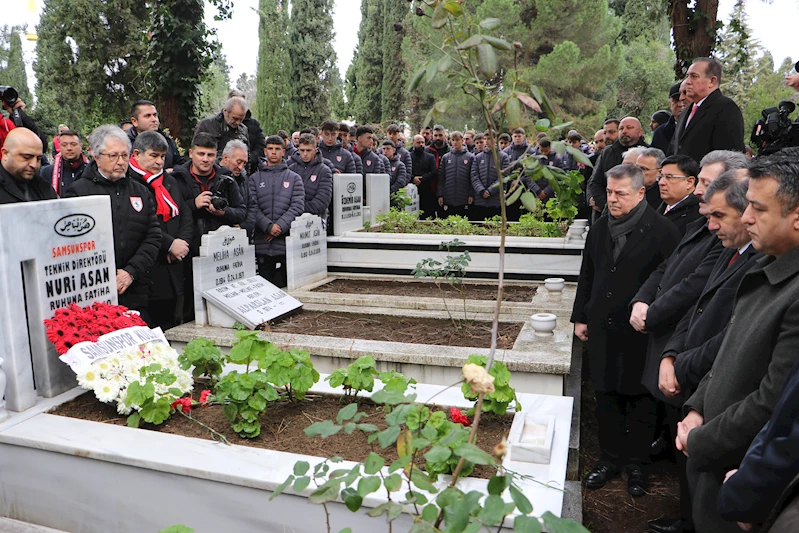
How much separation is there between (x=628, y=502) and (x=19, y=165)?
14.0 ft

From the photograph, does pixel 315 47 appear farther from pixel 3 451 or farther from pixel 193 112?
pixel 3 451

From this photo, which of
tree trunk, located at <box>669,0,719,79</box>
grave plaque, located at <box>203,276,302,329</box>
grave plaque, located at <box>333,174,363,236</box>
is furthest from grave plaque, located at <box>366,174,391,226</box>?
tree trunk, located at <box>669,0,719,79</box>

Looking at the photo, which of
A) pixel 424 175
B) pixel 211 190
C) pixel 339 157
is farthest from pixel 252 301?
pixel 424 175

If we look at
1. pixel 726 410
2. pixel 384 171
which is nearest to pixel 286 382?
pixel 726 410

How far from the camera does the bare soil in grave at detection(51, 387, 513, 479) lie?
3.15 meters

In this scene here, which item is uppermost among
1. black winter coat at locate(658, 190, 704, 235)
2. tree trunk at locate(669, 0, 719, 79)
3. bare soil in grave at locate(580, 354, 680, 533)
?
tree trunk at locate(669, 0, 719, 79)

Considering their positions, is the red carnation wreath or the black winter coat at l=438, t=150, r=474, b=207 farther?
the black winter coat at l=438, t=150, r=474, b=207

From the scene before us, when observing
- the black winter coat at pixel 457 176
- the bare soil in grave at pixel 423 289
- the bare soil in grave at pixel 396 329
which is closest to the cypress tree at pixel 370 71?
the black winter coat at pixel 457 176

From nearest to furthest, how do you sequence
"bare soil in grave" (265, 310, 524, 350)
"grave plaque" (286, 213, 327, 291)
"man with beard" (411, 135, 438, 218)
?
"bare soil in grave" (265, 310, 524, 350) < "grave plaque" (286, 213, 327, 291) < "man with beard" (411, 135, 438, 218)

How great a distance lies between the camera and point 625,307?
4109 mm

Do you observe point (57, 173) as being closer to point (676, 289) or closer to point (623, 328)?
point (623, 328)

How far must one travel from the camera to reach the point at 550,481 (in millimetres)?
2742

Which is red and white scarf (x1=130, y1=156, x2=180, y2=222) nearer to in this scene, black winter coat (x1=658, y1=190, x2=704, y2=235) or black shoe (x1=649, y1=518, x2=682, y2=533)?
black winter coat (x1=658, y1=190, x2=704, y2=235)

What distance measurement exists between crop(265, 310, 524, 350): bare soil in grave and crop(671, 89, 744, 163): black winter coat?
6.74 ft
